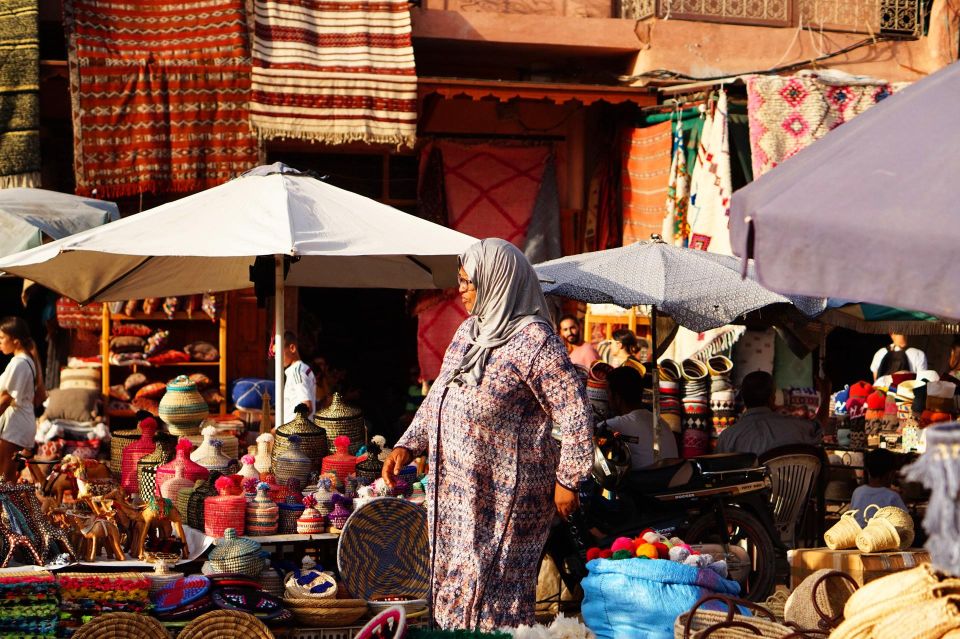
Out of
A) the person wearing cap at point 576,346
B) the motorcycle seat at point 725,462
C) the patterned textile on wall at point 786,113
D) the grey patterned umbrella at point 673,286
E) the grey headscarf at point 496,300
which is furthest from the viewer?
the patterned textile on wall at point 786,113

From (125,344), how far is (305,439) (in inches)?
175

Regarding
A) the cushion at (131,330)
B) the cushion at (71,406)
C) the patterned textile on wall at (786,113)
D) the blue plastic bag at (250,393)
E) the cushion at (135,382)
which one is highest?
the patterned textile on wall at (786,113)

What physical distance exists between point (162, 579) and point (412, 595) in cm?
111

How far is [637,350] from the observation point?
931 centimetres

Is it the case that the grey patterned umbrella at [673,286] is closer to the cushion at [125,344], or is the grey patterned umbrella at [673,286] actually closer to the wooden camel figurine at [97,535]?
the wooden camel figurine at [97,535]

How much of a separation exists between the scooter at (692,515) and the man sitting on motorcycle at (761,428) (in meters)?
0.75

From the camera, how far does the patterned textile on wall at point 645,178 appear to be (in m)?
11.0

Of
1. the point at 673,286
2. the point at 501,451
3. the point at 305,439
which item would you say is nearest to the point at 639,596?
the point at 501,451

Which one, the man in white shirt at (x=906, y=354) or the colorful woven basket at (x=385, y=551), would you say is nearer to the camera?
the colorful woven basket at (x=385, y=551)

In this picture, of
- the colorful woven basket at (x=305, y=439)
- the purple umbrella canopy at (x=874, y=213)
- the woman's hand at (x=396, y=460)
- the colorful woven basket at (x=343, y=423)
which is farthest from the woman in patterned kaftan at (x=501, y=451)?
the colorful woven basket at (x=343, y=423)

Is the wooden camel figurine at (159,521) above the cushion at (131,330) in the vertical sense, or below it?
above

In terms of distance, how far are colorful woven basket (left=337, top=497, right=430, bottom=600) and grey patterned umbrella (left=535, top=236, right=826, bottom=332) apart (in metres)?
2.55

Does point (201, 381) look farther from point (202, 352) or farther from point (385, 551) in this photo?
point (385, 551)

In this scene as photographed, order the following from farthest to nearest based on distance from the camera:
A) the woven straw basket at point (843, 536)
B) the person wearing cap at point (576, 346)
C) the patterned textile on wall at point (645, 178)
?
1. the patterned textile on wall at point (645, 178)
2. the person wearing cap at point (576, 346)
3. the woven straw basket at point (843, 536)
